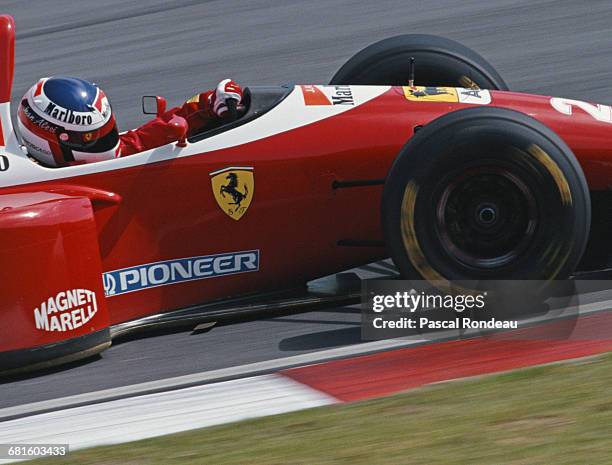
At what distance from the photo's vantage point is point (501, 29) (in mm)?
10164

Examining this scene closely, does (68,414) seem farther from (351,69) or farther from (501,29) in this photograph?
(501,29)

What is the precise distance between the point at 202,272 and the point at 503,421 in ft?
6.87

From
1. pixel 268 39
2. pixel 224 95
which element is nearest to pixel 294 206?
pixel 224 95

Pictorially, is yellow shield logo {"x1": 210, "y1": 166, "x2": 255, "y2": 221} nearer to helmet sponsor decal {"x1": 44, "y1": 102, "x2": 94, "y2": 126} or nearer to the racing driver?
the racing driver

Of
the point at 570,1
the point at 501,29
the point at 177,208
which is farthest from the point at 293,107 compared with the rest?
the point at 570,1

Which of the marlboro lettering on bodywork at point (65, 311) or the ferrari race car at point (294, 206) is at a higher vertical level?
the ferrari race car at point (294, 206)

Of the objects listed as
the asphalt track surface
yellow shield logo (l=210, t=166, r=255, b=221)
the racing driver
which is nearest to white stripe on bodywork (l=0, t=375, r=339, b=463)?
yellow shield logo (l=210, t=166, r=255, b=221)

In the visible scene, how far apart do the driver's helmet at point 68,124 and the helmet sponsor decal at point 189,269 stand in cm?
60

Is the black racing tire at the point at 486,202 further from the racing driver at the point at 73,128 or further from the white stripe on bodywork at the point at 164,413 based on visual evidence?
the racing driver at the point at 73,128

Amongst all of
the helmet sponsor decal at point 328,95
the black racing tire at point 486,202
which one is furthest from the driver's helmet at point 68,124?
the black racing tire at point 486,202

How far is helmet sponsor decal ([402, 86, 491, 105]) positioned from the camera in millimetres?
5949

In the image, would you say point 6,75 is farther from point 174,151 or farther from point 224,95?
point 224,95

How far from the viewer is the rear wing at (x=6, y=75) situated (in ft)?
18.7

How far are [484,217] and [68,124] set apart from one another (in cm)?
206
